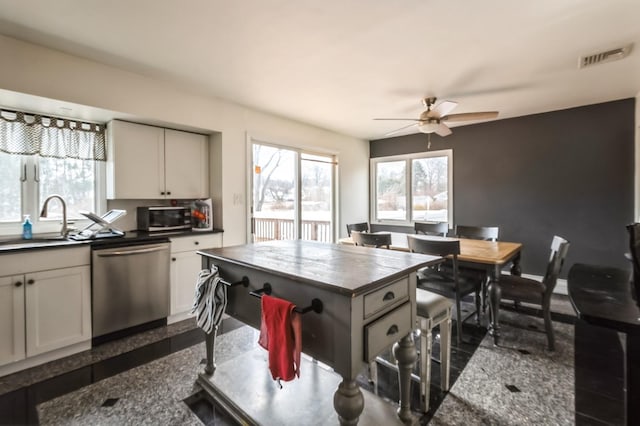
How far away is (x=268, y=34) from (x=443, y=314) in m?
2.33

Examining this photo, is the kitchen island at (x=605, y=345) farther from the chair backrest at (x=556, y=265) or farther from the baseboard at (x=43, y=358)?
the baseboard at (x=43, y=358)

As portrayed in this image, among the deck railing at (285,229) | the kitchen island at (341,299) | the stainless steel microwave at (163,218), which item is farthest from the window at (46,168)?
the kitchen island at (341,299)

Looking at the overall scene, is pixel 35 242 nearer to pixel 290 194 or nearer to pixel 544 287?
pixel 290 194

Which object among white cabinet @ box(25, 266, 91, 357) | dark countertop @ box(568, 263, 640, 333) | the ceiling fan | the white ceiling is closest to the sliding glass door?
the white ceiling

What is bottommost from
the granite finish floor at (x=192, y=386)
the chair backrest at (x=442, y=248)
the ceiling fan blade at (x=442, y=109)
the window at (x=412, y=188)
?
the granite finish floor at (x=192, y=386)

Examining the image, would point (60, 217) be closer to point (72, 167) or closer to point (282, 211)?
point (72, 167)

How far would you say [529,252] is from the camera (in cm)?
423

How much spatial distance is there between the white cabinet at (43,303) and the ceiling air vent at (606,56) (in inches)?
181

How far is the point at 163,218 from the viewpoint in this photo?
3.21m

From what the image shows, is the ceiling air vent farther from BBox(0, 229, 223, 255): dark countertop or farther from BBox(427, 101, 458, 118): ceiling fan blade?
BBox(0, 229, 223, 255): dark countertop

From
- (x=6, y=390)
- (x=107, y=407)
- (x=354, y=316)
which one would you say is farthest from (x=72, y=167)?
(x=354, y=316)

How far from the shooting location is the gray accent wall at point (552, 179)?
11.9ft

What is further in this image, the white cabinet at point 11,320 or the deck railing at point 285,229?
the deck railing at point 285,229

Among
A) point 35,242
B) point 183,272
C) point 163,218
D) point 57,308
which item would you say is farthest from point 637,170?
point 35,242
